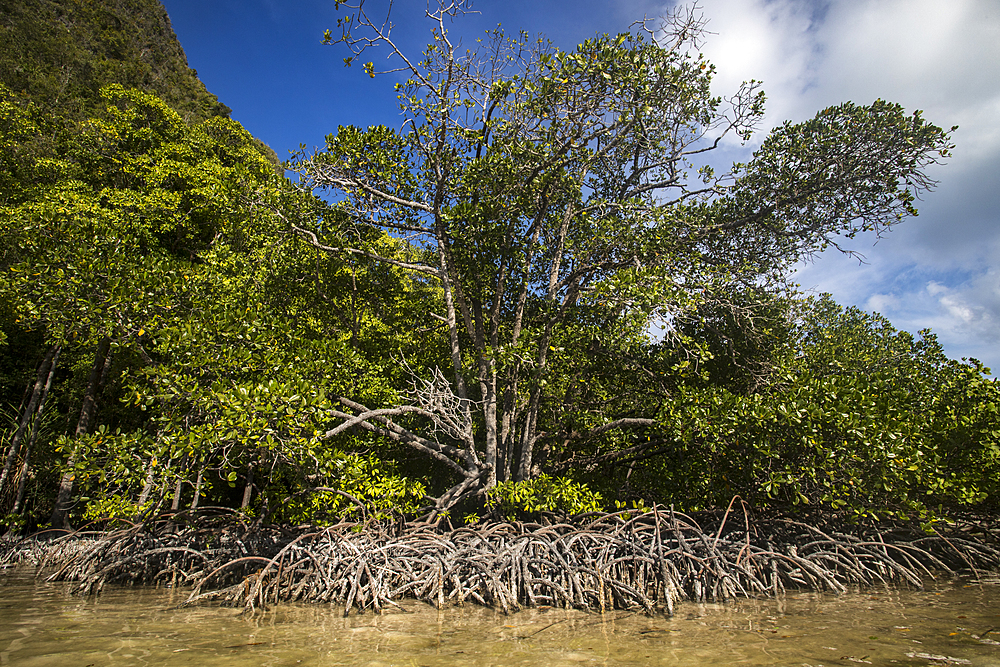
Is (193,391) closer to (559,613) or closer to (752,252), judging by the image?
(559,613)

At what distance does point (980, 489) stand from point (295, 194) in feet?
35.0

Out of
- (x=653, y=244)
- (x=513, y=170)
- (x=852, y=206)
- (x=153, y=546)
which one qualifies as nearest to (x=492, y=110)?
(x=513, y=170)

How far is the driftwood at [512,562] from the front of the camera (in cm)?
569

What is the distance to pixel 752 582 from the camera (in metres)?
6.14

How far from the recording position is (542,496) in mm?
7062

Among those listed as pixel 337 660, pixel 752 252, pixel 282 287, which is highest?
pixel 752 252

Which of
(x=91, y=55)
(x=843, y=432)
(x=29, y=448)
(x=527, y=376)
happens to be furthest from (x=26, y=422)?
(x=91, y=55)

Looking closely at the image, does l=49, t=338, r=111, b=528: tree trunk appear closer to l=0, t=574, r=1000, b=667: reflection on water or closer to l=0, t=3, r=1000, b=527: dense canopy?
l=0, t=3, r=1000, b=527: dense canopy

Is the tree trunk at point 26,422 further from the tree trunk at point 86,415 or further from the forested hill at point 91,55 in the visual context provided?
the forested hill at point 91,55

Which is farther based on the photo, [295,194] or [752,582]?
[295,194]

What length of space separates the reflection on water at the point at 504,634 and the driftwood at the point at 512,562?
0.26 metres

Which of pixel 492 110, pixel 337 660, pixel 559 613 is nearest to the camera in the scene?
pixel 337 660

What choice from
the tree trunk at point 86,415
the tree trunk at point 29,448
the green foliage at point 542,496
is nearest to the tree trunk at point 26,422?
the tree trunk at point 29,448

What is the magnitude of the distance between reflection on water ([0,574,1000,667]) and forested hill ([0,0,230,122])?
28.5 meters
